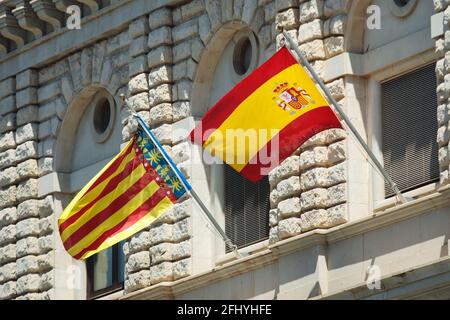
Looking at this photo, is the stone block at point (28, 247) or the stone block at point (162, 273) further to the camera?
the stone block at point (28, 247)

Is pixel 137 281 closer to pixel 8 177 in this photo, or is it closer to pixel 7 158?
pixel 8 177

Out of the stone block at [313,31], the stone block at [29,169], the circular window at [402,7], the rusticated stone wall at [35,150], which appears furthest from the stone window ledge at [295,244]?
the stone block at [29,169]

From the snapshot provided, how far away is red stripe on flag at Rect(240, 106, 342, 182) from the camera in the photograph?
156 ft

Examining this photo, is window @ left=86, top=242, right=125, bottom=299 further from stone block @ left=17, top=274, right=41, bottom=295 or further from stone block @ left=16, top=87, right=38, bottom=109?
stone block @ left=16, top=87, right=38, bottom=109

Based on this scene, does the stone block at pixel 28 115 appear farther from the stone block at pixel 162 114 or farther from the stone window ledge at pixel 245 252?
the stone window ledge at pixel 245 252

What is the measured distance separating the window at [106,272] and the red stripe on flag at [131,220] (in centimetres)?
490

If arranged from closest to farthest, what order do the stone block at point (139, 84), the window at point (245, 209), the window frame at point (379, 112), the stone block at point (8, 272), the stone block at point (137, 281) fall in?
the window frame at point (379, 112), the window at point (245, 209), the stone block at point (137, 281), the stone block at point (139, 84), the stone block at point (8, 272)

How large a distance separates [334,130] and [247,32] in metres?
4.37

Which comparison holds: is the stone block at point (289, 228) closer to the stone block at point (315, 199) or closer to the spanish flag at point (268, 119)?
the stone block at point (315, 199)

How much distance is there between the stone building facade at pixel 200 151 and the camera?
159ft

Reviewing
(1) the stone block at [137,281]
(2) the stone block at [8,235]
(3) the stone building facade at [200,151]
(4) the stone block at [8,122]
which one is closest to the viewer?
(3) the stone building facade at [200,151]

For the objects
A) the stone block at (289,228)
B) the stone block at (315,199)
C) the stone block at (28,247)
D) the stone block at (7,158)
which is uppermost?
the stone block at (7,158)

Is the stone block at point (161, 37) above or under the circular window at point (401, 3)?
above

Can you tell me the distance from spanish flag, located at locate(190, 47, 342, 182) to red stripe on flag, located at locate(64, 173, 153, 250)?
335 centimetres
